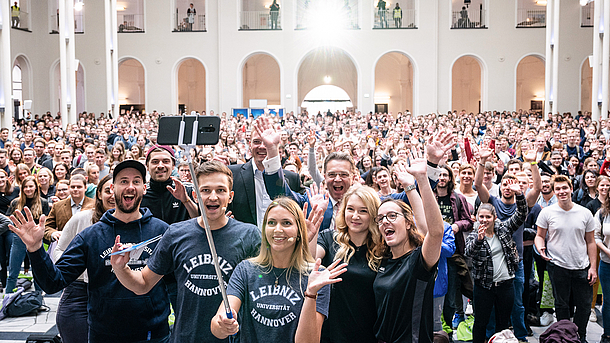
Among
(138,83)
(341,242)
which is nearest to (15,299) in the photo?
(341,242)

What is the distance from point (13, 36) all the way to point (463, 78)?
78.1 ft

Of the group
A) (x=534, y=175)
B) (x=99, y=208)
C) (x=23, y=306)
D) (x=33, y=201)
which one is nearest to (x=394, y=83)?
(x=33, y=201)

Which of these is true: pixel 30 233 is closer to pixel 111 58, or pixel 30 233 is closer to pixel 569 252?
pixel 569 252

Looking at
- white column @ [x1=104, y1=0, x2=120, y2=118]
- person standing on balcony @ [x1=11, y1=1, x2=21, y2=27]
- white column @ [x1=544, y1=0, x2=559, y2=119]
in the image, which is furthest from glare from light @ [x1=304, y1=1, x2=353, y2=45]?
person standing on balcony @ [x1=11, y1=1, x2=21, y2=27]

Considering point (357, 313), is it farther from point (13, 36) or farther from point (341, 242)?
point (13, 36)

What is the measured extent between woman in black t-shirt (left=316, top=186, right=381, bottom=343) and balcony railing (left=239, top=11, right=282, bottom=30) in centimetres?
2580

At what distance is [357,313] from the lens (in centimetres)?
310

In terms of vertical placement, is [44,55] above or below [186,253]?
above

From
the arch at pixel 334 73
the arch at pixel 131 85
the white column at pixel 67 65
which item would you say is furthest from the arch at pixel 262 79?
the white column at pixel 67 65

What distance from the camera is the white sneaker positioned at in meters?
6.11

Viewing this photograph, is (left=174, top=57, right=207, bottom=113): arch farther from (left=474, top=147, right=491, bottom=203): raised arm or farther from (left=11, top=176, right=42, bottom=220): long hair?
(left=474, top=147, right=491, bottom=203): raised arm

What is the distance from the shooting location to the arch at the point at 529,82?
32.1m

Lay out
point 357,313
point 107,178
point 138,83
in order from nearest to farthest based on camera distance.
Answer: point 357,313 → point 107,178 → point 138,83

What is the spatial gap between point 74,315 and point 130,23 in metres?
29.1
